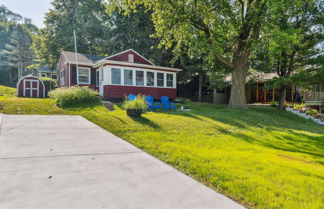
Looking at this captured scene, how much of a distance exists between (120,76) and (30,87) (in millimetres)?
10807

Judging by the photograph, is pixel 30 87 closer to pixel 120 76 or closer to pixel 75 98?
pixel 120 76

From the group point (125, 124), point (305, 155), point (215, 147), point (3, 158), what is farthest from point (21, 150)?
point (305, 155)

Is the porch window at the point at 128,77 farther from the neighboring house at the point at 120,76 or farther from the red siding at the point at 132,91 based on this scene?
the red siding at the point at 132,91

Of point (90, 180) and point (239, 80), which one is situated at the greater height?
point (239, 80)

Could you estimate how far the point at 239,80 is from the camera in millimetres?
13125

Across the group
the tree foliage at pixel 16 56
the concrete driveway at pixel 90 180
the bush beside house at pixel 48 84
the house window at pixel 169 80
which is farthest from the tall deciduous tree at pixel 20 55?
the concrete driveway at pixel 90 180

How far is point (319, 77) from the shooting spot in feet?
43.5

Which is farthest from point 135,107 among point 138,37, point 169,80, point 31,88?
point 138,37

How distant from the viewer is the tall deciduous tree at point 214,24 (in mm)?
11188

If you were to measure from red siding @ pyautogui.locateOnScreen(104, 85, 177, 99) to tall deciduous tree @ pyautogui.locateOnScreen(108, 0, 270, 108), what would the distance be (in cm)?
462

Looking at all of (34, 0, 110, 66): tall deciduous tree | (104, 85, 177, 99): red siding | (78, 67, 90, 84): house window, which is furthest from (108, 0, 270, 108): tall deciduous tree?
(34, 0, 110, 66): tall deciduous tree

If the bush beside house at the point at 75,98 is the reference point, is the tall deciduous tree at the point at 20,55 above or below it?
above

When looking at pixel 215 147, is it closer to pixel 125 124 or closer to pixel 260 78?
pixel 125 124

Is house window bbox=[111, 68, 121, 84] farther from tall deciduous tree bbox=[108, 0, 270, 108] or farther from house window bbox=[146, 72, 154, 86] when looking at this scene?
tall deciduous tree bbox=[108, 0, 270, 108]
